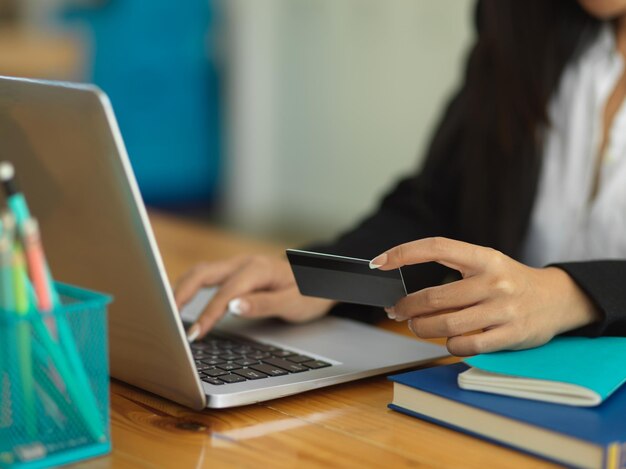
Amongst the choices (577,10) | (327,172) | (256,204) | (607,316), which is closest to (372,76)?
(327,172)

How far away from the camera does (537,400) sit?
0.74m

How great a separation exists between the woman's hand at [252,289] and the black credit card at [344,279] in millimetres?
214

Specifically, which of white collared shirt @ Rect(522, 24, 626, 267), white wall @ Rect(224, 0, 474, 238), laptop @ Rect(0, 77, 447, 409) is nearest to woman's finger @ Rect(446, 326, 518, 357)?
laptop @ Rect(0, 77, 447, 409)

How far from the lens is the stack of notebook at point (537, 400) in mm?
679

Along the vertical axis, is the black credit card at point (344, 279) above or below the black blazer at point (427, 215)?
above

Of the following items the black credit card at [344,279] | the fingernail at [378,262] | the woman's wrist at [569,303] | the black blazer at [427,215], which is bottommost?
the black blazer at [427,215]

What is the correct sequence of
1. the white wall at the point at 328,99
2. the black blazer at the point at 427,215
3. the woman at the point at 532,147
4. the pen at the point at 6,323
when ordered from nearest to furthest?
the pen at the point at 6,323
the black blazer at the point at 427,215
the woman at the point at 532,147
the white wall at the point at 328,99

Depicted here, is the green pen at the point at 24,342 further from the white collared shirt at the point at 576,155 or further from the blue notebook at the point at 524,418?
the white collared shirt at the point at 576,155

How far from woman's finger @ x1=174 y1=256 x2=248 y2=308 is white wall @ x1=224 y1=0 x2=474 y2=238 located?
9.52 ft

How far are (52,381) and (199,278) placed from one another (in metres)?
0.39

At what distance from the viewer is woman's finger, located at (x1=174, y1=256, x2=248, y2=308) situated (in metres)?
1.05

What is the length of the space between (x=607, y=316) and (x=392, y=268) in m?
0.23

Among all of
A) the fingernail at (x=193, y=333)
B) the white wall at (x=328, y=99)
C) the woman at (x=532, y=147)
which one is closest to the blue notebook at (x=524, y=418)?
the fingernail at (x=193, y=333)

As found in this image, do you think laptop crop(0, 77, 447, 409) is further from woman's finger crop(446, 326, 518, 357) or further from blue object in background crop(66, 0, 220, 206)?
blue object in background crop(66, 0, 220, 206)
